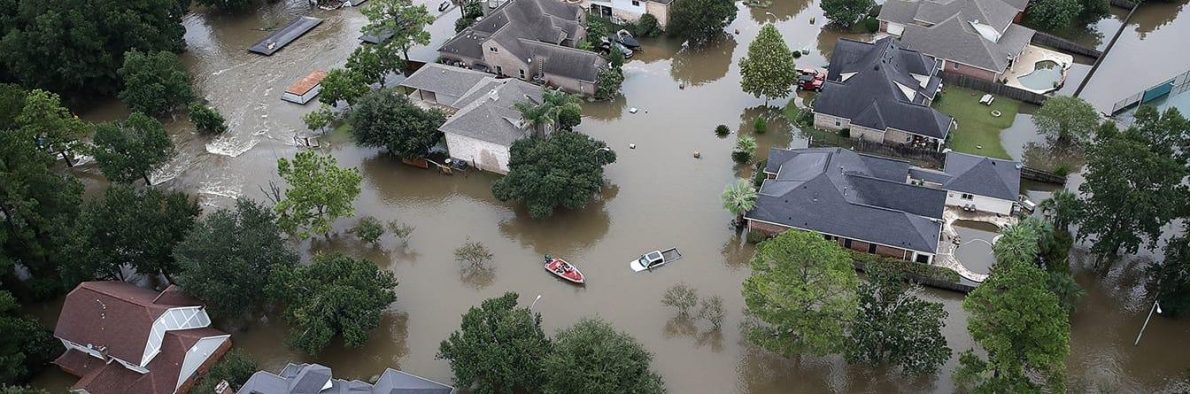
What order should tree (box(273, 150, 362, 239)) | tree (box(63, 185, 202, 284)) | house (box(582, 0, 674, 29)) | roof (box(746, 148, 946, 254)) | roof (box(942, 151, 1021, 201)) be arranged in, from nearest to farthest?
tree (box(63, 185, 202, 284)) < roof (box(746, 148, 946, 254)) < tree (box(273, 150, 362, 239)) < roof (box(942, 151, 1021, 201)) < house (box(582, 0, 674, 29))

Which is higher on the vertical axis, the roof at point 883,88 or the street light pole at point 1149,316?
the roof at point 883,88

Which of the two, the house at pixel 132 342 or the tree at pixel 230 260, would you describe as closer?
the house at pixel 132 342

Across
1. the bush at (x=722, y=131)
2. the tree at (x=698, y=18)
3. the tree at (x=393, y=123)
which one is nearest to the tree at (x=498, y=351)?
the tree at (x=393, y=123)

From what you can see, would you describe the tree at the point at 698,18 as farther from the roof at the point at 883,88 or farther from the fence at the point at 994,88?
the fence at the point at 994,88

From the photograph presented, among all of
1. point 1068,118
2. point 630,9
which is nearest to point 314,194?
point 630,9

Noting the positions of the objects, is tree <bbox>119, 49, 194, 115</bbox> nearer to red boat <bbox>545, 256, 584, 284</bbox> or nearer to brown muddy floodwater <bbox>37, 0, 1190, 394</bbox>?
brown muddy floodwater <bbox>37, 0, 1190, 394</bbox>

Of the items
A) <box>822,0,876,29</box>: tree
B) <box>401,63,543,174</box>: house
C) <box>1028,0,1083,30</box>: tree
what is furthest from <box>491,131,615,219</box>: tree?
<box>1028,0,1083,30</box>: tree
